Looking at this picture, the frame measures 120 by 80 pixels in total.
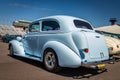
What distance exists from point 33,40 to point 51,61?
1.57m

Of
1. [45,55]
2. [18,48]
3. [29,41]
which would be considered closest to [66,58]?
[45,55]

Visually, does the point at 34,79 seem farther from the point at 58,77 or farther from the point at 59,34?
the point at 59,34

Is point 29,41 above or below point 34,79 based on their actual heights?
above

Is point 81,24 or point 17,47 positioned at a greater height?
point 81,24

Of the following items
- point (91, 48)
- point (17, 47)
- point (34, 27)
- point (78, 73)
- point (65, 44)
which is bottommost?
point (78, 73)

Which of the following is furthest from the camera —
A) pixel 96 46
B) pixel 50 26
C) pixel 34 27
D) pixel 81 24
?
pixel 34 27

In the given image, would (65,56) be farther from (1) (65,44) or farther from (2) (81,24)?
(2) (81,24)

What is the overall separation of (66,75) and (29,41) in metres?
2.50

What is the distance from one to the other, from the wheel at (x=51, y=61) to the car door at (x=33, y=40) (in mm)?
791

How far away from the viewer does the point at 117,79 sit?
18.0ft

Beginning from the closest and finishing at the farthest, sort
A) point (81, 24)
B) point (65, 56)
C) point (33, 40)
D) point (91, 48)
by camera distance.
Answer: point (65, 56) < point (91, 48) < point (81, 24) < point (33, 40)

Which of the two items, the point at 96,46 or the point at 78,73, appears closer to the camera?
the point at 96,46

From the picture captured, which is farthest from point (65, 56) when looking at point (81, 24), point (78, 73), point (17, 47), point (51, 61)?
point (17, 47)

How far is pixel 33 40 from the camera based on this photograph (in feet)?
23.6
